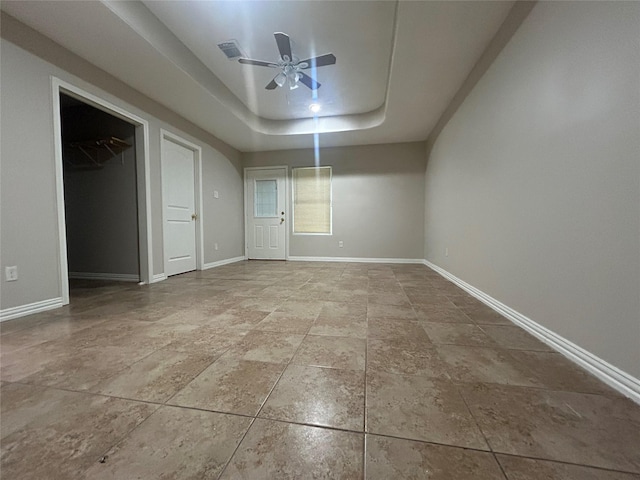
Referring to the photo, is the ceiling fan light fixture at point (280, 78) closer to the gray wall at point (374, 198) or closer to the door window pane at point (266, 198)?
the gray wall at point (374, 198)

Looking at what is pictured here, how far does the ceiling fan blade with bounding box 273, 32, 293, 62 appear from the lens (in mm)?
2139

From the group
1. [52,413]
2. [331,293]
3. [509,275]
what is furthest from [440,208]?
[52,413]

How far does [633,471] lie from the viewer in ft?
2.25

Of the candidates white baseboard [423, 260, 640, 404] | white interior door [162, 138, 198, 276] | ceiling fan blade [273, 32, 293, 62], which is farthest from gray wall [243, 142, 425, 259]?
white baseboard [423, 260, 640, 404]

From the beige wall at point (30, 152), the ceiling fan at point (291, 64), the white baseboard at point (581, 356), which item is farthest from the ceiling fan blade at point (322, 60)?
the white baseboard at point (581, 356)

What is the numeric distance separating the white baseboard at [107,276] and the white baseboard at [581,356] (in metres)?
4.00

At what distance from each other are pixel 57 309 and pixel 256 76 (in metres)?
3.09

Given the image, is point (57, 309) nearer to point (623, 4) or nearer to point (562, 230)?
point (562, 230)

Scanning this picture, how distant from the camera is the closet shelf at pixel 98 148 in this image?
3.06 meters

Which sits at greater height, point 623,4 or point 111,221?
point 623,4

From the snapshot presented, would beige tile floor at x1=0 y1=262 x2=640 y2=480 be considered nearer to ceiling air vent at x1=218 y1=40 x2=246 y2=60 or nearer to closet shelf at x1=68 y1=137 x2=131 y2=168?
closet shelf at x1=68 y1=137 x2=131 y2=168

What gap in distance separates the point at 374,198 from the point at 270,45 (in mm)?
3147

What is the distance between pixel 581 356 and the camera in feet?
4.00

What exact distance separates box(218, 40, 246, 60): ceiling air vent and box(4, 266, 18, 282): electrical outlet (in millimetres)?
2601
